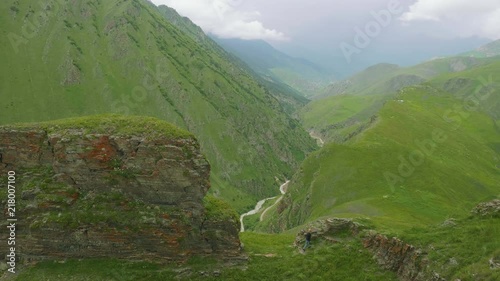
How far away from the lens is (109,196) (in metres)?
38.6

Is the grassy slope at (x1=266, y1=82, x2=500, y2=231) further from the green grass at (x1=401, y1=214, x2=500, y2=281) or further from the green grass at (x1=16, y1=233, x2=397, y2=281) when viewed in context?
the green grass at (x1=401, y1=214, x2=500, y2=281)

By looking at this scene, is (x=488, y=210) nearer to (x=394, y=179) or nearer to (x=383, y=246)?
(x=383, y=246)

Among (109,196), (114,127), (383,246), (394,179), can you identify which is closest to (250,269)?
(383,246)

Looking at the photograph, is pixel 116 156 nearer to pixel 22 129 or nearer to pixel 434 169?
pixel 22 129

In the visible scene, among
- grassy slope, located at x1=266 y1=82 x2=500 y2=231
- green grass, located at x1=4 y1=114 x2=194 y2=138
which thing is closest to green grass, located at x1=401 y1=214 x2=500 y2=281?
green grass, located at x1=4 y1=114 x2=194 y2=138

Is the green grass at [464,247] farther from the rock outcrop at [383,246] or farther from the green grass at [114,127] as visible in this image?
the green grass at [114,127]

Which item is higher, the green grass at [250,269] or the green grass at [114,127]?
the green grass at [114,127]

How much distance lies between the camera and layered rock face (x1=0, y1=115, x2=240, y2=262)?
37312mm

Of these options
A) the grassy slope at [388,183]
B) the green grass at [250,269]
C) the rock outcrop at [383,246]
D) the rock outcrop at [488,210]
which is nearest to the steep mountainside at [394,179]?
the grassy slope at [388,183]

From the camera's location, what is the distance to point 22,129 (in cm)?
3888

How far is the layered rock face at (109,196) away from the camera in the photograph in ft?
122

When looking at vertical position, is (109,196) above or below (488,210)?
above

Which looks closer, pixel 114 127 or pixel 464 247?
pixel 464 247

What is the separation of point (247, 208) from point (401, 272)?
145 m
